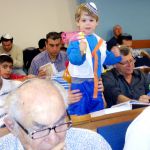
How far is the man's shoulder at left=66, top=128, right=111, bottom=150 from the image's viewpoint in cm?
153

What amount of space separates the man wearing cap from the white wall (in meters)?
0.55

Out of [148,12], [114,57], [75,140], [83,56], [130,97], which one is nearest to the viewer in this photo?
[75,140]

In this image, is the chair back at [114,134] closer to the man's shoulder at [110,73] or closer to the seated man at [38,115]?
the seated man at [38,115]

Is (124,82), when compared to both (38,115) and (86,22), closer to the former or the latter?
(86,22)

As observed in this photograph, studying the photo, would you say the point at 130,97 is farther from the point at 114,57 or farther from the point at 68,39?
the point at 68,39

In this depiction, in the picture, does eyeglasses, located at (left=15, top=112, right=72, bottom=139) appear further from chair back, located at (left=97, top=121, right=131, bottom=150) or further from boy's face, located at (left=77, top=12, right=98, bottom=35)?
boy's face, located at (left=77, top=12, right=98, bottom=35)

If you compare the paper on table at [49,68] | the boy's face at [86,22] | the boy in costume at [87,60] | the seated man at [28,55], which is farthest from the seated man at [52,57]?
the seated man at [28,55]

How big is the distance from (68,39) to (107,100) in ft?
3.06

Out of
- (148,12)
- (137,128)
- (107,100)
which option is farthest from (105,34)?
(137,128)

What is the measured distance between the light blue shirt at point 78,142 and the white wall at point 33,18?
19.2 feet

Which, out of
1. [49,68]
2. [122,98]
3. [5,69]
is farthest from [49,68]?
[122,98]

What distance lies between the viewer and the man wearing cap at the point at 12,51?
6.53m

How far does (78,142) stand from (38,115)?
370 mm

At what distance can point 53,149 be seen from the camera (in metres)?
1.25
